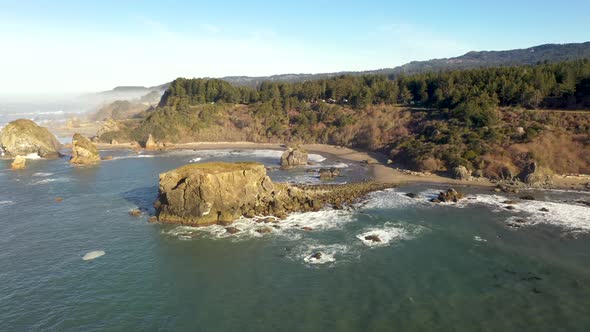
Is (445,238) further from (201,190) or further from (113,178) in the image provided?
(113,178)

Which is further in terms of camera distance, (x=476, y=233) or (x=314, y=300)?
(x=476, y=233)

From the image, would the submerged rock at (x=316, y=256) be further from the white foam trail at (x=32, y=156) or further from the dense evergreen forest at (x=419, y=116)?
the white foam trail at (x=32, y=156)

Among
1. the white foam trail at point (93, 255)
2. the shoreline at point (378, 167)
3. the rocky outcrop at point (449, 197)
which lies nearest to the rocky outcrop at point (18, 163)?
the shoreline at point (378, 167)

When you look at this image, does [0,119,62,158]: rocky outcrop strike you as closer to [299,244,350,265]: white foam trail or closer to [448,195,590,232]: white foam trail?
[299,244,350,265]: white foam trail

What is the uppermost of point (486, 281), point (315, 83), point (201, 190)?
point (315, 83)

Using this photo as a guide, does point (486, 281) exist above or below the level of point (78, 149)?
below

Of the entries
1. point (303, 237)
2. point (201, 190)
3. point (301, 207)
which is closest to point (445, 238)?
point (303, 237)

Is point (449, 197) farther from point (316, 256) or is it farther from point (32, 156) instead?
point (32, 156)

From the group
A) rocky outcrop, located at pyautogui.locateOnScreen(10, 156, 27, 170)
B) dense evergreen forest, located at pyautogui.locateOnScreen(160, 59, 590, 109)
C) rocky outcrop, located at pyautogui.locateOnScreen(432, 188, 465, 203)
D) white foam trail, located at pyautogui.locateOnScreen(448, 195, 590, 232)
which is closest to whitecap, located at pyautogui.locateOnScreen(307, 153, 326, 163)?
dense evergreen forest, located at pyautogui.locateOnScreen(160, 59, 590, 109)

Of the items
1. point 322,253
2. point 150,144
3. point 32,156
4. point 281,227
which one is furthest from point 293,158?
point 32,156
